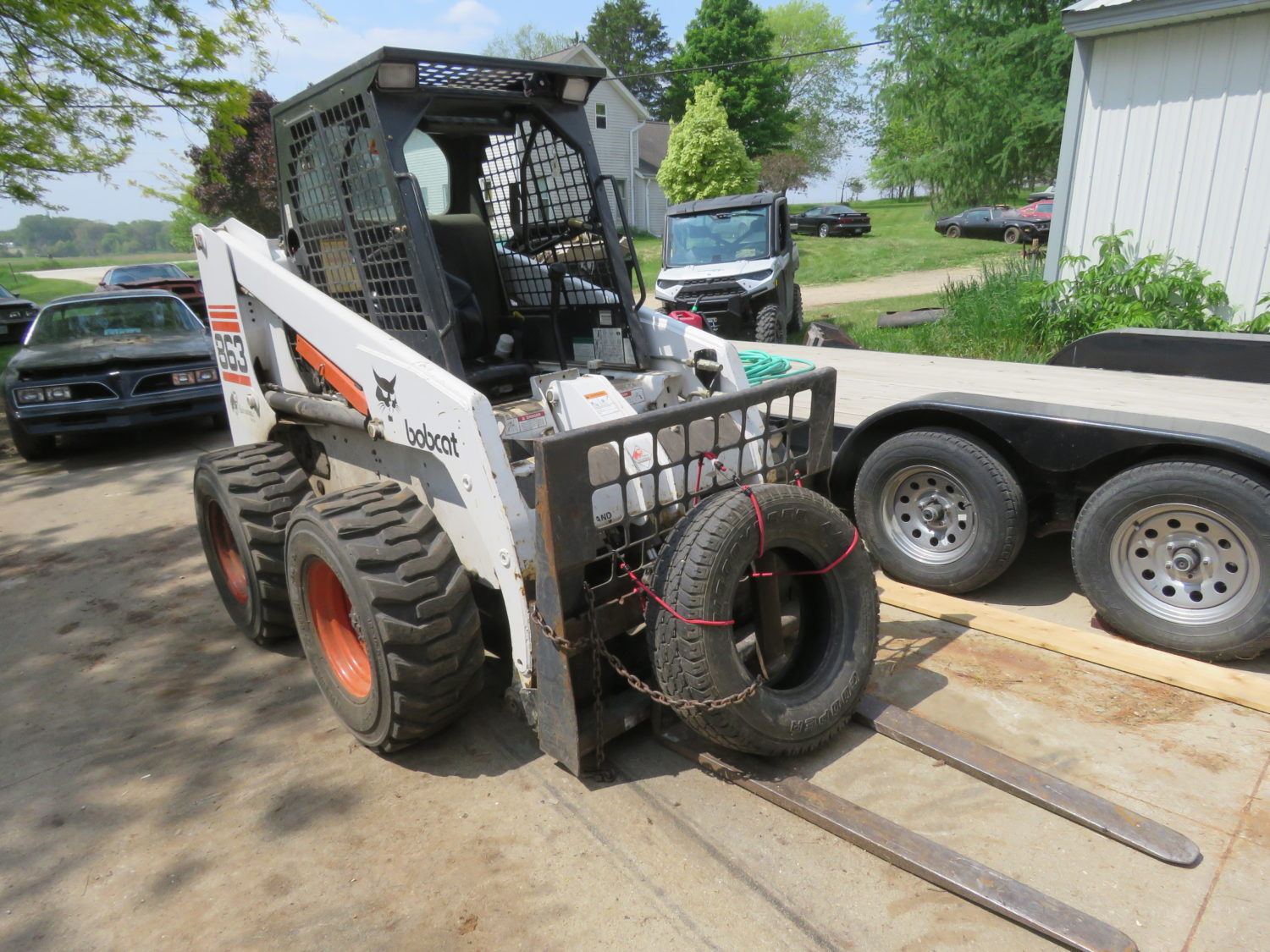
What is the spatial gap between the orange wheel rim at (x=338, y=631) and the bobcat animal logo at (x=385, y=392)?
0.76 metres

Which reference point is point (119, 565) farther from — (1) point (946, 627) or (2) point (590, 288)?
(1) point (946, 627)

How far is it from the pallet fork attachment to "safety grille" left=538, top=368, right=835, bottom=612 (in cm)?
73

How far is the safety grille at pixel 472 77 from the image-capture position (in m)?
3.31

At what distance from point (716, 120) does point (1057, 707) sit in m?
26.4

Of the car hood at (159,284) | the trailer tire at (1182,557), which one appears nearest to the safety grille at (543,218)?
the trailer tire at (1182,557)

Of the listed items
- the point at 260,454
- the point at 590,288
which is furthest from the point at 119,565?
the point at 590,288

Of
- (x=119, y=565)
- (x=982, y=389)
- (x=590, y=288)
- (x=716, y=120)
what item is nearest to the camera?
(x=590, y=288)

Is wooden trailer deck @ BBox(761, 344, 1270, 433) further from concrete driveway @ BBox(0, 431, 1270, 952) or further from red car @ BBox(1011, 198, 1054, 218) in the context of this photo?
red car @ BBox(1011, 198, 1054, 218)

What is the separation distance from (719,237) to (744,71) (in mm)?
34352

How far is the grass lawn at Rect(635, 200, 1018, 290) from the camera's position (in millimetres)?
24109

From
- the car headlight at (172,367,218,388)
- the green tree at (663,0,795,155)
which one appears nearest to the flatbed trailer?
the car headlight at (172,367,218,388)

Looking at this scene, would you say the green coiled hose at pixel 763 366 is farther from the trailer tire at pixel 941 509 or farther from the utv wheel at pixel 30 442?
the utv wheel at pixel 30 442

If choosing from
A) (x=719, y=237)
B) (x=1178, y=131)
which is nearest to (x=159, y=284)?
(x=719, y=237)

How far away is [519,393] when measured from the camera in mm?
4000
